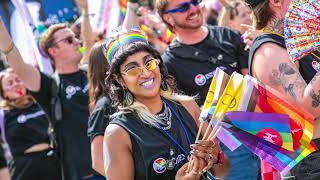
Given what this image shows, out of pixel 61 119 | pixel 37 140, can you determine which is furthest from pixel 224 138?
pixel 37 140

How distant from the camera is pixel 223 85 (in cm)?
313

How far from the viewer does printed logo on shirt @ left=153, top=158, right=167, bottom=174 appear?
327cm

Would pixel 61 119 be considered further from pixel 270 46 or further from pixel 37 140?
pixel 270 46

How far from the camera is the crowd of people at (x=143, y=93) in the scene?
3.27 meters

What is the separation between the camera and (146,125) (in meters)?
3.37

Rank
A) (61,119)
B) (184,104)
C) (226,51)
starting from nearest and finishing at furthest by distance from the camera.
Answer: (184,104) → (226,51) → (61,119)

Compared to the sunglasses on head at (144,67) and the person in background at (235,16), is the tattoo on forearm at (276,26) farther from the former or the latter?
the person in background at (235,16)

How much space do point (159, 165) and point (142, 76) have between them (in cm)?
51

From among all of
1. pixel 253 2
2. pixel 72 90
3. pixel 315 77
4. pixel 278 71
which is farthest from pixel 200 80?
pixel 315 77

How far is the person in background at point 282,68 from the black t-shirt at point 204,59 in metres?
1.33

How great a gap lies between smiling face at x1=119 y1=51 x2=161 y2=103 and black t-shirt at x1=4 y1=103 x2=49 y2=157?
2.89 m

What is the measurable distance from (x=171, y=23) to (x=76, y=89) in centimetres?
105

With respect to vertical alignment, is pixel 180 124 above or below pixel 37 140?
above

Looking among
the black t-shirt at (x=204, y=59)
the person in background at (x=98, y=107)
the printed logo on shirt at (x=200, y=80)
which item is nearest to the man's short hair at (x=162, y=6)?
the black t-shirt at (x=204, y=59)
